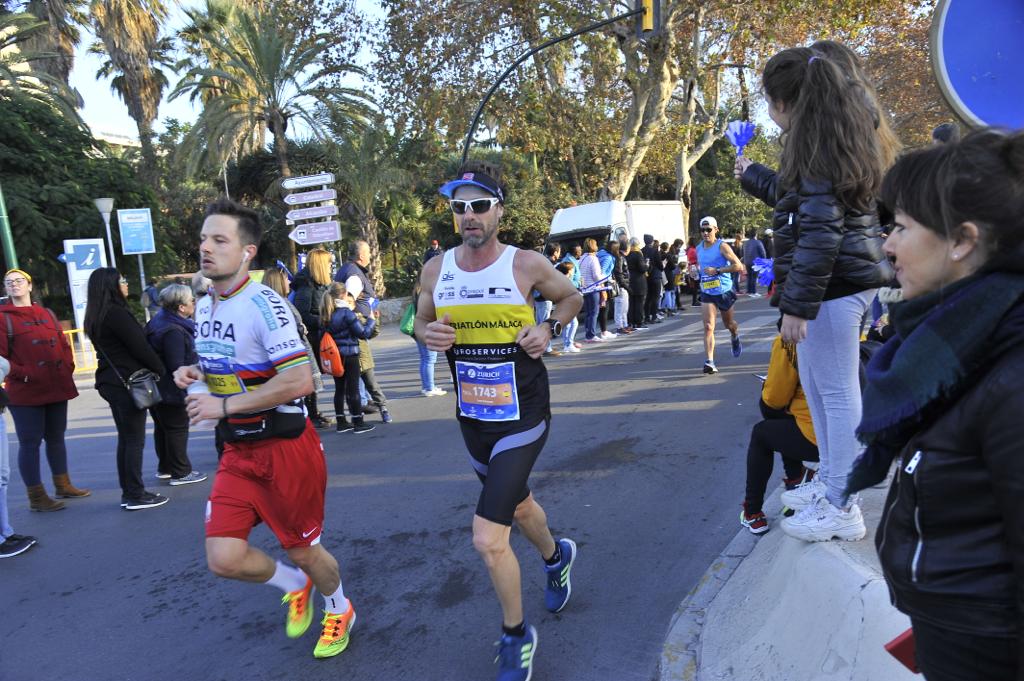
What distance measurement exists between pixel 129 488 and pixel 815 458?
501cm

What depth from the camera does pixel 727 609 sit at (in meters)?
3.18

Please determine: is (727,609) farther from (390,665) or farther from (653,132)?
(653,132)

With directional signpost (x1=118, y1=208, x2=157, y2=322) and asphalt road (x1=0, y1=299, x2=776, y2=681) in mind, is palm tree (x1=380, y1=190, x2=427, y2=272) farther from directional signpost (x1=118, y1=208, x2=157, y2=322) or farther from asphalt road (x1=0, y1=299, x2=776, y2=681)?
asphalt road (x1=0, y1=299, x2=776, y2=681)

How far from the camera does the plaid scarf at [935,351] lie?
1.34m

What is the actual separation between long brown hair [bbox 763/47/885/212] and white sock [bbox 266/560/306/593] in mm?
2841

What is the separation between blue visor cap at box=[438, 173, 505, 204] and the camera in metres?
3.12

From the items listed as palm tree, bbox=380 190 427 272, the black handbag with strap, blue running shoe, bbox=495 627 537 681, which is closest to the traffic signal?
the black handbag with strap

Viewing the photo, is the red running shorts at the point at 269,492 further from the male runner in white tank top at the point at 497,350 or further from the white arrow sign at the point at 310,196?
the white arrow sign at the point at 310,196

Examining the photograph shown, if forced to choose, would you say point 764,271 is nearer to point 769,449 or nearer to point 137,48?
point 769,449

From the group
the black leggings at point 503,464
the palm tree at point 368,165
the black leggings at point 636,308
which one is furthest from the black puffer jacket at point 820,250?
the palm tree at point 368,165

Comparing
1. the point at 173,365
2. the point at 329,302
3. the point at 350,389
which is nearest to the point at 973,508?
the point at 173,365

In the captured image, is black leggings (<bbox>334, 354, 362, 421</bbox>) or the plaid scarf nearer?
→ the plaid scarf

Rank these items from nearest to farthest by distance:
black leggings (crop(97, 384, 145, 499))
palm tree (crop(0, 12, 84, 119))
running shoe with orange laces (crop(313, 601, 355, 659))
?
running shoe with orange laces (crop(313, 601, 355, 659)), black leggings (crop(97, 384, 145, 499)), palm tree (crop(0, 12, 84, 119))

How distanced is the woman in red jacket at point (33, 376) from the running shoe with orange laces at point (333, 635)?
3691 mm
